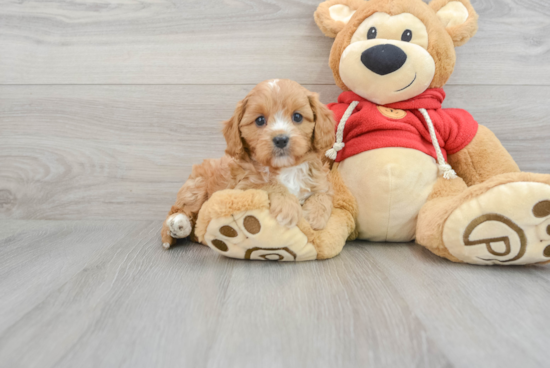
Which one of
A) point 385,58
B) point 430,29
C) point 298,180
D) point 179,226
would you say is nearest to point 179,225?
point 179,226

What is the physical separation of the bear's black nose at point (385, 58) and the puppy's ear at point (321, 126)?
0.22m

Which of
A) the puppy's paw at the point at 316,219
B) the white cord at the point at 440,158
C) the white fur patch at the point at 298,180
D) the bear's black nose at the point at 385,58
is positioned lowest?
the puppy's paw at the point at 316,219

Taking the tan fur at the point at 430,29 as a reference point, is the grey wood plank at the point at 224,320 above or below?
below

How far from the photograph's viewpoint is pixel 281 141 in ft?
3.30

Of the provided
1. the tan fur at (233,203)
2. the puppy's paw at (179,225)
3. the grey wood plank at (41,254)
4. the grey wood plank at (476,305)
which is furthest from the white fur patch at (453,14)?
the grey wood plank at (41,254)

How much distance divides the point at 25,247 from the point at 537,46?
2.24m

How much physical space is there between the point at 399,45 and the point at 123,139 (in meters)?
1.25

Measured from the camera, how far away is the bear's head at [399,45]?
1.13 meters

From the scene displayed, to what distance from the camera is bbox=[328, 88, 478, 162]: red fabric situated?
1.19m

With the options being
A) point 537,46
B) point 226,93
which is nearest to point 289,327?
point 226,93

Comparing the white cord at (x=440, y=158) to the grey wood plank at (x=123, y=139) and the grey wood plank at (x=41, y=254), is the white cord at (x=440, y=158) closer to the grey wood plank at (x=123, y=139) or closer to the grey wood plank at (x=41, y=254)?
the grey wood plank at (x=123, y=139)

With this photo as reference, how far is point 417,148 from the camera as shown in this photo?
117 centimetres

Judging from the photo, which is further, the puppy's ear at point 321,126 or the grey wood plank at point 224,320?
the puppy's ear at point 321,126

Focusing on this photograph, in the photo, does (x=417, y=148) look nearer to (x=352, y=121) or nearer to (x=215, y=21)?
(x=352, y=121)
